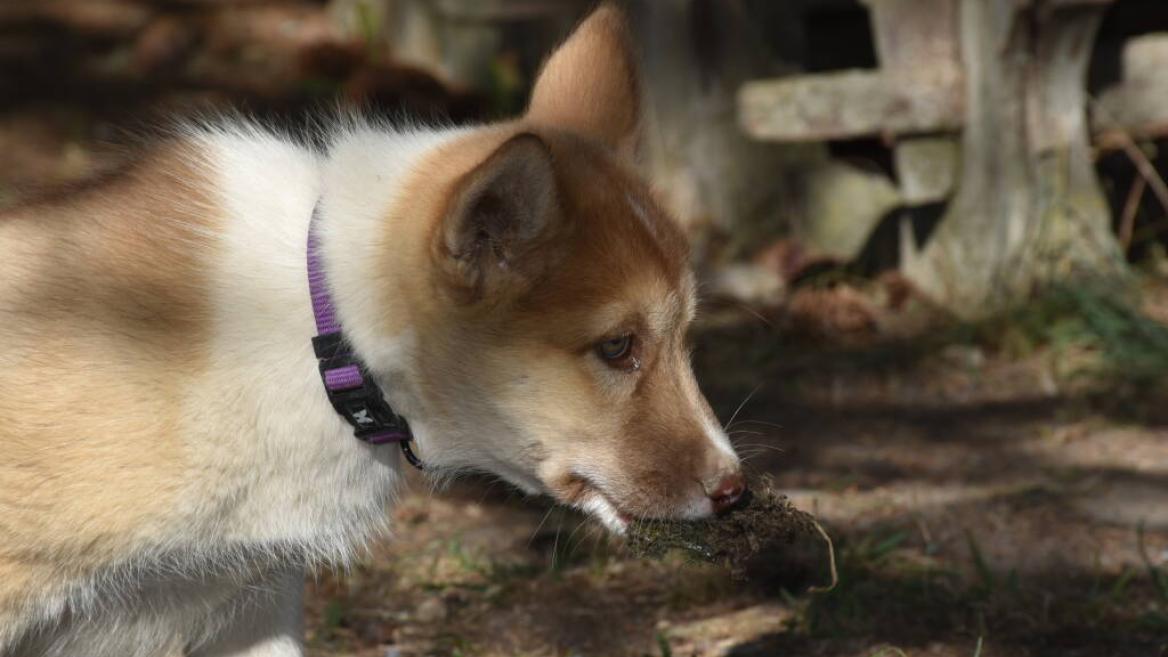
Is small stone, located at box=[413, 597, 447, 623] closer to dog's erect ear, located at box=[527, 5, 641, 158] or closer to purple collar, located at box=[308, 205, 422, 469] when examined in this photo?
purple collar, located at box=[308, 205, 422, 469]

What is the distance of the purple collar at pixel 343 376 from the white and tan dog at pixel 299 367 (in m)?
0.03

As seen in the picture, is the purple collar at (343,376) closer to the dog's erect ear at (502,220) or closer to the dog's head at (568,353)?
the dog's head at (568,353)

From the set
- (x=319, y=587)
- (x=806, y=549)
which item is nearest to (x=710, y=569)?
(x=806, y=549)

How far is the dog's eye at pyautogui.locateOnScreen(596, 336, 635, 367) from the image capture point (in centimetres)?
337

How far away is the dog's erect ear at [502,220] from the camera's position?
9.95ft

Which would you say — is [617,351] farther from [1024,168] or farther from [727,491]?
[1024,168]

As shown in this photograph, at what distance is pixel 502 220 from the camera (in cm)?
321

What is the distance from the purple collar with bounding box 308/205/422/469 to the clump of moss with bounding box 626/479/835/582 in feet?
2.01

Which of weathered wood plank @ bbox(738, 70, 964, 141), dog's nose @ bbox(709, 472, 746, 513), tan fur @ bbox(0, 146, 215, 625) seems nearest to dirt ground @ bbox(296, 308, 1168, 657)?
dog's nose @ bbox(709, 472, 746, 513)

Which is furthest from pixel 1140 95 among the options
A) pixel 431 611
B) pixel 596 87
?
pixel 431 611

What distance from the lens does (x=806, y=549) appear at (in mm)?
4879

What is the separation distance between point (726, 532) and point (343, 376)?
0.93 m

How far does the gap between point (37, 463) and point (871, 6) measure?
4.45 metres

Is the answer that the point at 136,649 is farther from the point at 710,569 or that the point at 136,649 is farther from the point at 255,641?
the point at 710,569
